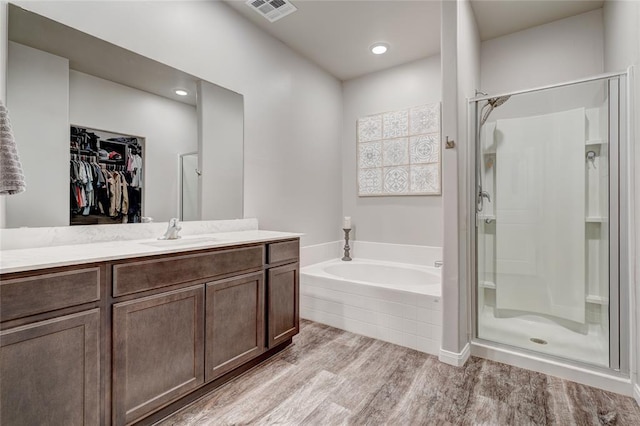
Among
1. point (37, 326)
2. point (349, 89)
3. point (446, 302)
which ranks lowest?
point (446, 302)

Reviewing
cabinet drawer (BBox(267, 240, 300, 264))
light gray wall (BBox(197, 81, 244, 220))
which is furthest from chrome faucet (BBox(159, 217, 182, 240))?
cabinet drawer (BBox(267, 240, 300, 264))

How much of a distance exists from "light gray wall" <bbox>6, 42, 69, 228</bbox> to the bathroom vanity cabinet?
24.0 inches

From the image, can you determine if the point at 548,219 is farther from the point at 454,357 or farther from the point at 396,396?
the point at 396,396

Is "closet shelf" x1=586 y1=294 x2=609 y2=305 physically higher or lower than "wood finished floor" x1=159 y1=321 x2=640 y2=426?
higher

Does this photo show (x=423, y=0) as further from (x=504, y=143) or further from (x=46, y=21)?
(x=46, y=21)

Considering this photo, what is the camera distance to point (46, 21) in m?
1.61

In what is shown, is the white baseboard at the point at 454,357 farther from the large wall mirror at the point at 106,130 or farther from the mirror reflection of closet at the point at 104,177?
the mirror reflection of closet at the point at 104,177

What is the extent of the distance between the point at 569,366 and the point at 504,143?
1.53 m

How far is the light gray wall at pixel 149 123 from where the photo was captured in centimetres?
176

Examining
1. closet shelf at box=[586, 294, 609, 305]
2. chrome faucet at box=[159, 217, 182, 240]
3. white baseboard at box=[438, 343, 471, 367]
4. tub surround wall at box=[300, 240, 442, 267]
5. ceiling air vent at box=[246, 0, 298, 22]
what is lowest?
white baseboard at box=[438, 343, 471, 367]

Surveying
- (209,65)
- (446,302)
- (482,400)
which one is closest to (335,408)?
(482,400)

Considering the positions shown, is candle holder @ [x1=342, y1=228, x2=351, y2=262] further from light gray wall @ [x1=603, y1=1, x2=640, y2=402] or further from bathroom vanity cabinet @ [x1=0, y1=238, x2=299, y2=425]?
light gray wall @ [x1=603, y1=1, x2=640, y2=402]

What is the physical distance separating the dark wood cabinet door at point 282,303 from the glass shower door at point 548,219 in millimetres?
1368

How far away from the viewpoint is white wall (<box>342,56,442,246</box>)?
10.9 ft
